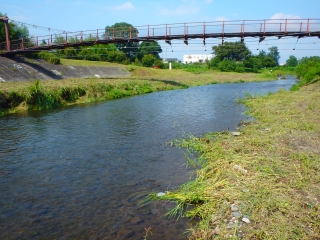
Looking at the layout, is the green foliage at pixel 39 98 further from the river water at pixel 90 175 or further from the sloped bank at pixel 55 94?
the river water at pixel 90 175

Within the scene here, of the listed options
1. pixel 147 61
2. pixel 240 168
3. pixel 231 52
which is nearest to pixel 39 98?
pixel 240 168

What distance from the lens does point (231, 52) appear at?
10388cm

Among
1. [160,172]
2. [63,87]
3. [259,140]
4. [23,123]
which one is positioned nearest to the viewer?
Answer: [160,172]

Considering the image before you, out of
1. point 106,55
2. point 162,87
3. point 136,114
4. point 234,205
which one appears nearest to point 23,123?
point 136,114

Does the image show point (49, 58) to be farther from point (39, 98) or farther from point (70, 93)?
point (39, 98)

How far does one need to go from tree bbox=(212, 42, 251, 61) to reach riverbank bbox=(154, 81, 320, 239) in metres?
93.6

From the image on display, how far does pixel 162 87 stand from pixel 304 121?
26.9 metres

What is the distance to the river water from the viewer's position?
5893mm

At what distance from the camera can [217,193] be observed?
641 centimetres

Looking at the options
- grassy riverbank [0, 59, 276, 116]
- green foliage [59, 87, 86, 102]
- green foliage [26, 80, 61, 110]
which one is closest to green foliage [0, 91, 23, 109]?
grassy riverbank [0, 59, 276, 116]

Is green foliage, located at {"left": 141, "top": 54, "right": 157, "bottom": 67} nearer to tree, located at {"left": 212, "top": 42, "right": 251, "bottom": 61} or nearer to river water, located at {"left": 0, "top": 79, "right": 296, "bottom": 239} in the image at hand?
tree, located at {"left": 212, "top": 42, "right": 251, "bottom": 61}

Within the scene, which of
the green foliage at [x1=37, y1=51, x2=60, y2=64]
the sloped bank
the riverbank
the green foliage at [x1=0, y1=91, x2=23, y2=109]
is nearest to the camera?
the riverbank

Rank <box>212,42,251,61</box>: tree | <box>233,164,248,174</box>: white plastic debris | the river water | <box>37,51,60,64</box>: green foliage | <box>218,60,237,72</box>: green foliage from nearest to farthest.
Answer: the river water → <box>233,164,248,174</box>: white plastic debris → <box>37,51,60,64</box>: green foliage → <box>218,60,237,72</box>: green foliage → <box>212,42,251,61</box>: tree

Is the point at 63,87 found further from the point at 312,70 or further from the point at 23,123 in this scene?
the point at 312,70
